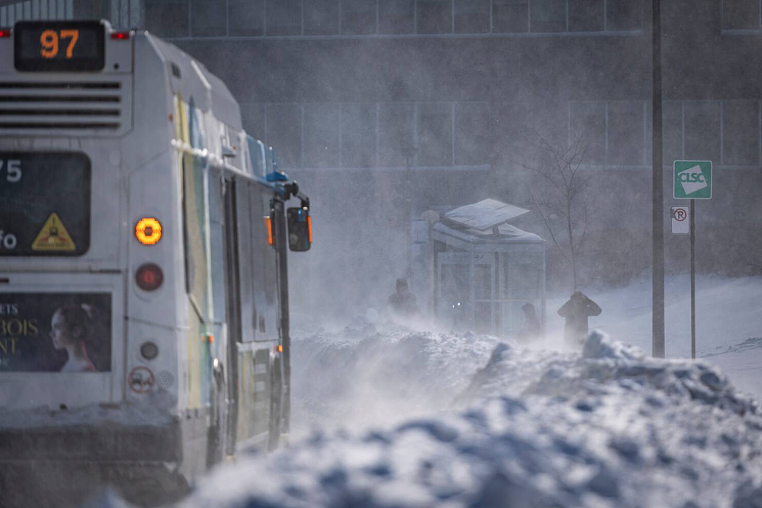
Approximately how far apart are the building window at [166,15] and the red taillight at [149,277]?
3380 centimetres

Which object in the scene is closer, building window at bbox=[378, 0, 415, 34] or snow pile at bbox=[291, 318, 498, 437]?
snow pile at bbox=[291, 318, 498, 437]

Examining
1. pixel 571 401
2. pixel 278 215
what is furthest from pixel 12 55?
pixel 571 401

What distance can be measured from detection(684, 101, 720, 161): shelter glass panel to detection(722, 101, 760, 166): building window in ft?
0.98

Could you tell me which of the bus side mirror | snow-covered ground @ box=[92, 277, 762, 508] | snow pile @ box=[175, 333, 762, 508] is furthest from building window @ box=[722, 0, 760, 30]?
snow pile @ box=[175, 333, 762, 508]

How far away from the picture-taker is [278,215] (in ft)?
34.0

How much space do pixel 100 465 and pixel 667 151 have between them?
35725mm

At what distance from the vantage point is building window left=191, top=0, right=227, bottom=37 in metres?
39.4

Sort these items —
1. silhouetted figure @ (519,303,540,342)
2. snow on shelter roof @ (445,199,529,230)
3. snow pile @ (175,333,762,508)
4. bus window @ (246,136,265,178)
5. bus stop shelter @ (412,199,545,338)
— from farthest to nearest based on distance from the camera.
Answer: snow on shelter roof @ (445,199,529,230)
bus stop shelter @ (412,199,545,338)
silhouetted figure @ (519,303,540,342)
bus window @ (246,136,265,178)
snow pile @ (175,333,762,508)

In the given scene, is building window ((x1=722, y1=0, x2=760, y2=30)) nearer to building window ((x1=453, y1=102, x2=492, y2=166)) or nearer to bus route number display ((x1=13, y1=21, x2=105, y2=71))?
building window ((x1=453, y1=102, x2=492, y2=166))

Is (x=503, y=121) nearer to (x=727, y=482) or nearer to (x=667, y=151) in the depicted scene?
(x=667, y=151)

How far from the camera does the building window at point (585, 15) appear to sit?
39.5 m

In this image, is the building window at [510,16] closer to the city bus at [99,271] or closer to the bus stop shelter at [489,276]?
the bus stop shelter at [489,276]

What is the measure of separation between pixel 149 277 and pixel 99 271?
1.10 ft

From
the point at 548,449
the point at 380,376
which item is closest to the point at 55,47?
the point at 548,449
